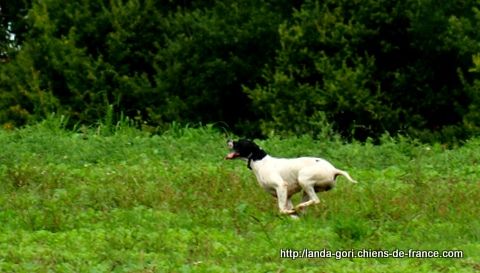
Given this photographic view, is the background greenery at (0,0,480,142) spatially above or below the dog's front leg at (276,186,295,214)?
above

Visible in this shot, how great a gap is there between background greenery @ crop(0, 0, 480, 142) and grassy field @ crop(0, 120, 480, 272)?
152 inches

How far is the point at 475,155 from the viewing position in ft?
47.2

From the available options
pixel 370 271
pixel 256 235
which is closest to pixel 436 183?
pixel 256 235

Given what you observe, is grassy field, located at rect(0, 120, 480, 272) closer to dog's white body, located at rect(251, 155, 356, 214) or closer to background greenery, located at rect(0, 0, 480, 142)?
dog's white body, located at rect(251, 155, 356, 214)

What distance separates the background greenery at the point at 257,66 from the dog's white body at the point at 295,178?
7.70 metres

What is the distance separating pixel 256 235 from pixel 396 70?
11.5m

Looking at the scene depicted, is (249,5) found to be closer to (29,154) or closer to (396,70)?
(396,70)

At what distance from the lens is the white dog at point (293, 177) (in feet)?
33.3

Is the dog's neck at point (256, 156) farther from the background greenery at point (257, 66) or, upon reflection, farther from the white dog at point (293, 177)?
the background greenery at point (257, 66)

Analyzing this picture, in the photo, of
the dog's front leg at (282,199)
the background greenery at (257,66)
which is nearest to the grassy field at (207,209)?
the dog's front leg at (282,199)

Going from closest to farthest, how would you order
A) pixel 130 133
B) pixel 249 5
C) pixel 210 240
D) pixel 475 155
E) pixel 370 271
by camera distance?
1. pixel 370 271
2. pixel 210 240
3. pixel 475 155
4. pixel 130 133
5. pixel 249 5

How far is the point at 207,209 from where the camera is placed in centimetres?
1077

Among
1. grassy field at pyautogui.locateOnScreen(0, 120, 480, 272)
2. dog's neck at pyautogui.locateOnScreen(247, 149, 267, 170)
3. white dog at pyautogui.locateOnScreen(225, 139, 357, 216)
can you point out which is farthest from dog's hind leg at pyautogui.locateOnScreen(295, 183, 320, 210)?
dog's neck at pyautogui.locateOnScreen(247, 149, 267, 170)

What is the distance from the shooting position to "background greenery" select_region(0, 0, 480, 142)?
→ 64.6 ft
